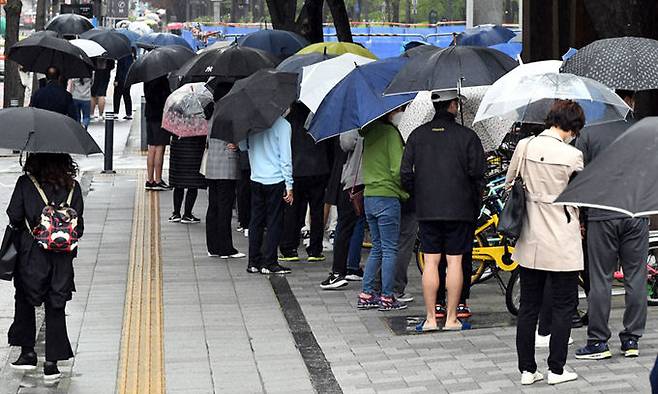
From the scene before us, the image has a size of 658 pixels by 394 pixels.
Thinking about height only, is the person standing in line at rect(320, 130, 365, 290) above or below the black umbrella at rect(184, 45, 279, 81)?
below

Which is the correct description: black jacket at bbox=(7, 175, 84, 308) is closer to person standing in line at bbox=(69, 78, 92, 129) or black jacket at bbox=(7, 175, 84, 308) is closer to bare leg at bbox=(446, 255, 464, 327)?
bare leg at bbox=(446, 255, 464, 327)

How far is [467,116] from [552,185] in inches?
136

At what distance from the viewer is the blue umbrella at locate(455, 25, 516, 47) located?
23.0 metres

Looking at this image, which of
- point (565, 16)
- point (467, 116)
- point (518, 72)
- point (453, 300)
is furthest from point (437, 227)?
point (565, 16)

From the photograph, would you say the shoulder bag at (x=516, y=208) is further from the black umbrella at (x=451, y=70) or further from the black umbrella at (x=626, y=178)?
the black umbrella at (x=626, y=178)

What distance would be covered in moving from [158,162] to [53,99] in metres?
1.73

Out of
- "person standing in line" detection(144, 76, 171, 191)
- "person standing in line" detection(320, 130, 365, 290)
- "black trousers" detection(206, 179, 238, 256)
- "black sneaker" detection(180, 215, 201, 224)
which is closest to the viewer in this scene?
"person standing in line" detection(320, 130, 365, 290)

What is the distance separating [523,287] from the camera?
8.23 metres

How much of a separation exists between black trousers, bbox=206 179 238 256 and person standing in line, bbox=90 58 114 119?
46.5 ft

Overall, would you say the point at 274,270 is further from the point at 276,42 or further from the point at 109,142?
the point at 109,142

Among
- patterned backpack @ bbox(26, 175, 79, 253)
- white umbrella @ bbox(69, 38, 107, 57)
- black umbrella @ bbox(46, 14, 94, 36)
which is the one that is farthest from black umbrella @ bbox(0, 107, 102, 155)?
black umbrella @ bbox(46, 14, 94, 36)

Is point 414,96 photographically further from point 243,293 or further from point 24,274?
point 24,274

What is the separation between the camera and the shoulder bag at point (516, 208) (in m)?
8.15

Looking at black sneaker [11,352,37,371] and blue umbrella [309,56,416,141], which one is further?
blue umbrella [309,56,416,141]
